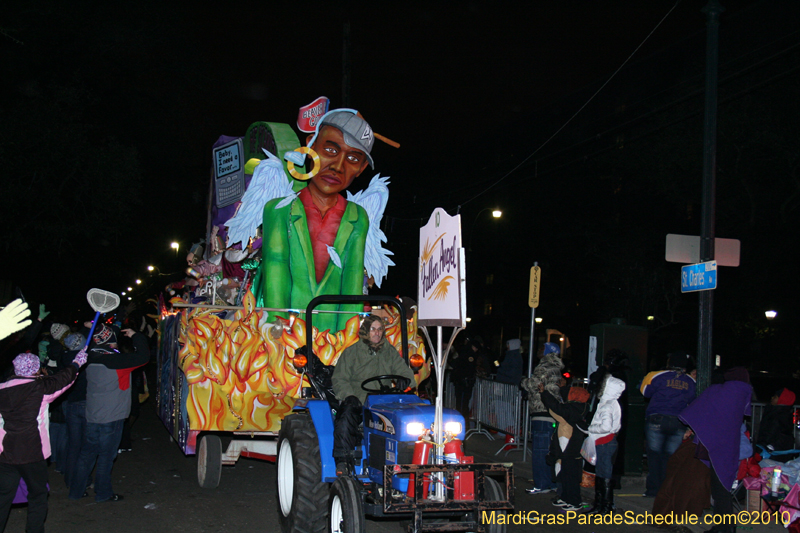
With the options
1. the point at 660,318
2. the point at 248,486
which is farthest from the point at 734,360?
the point at 248,486

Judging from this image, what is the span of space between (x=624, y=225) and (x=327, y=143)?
21803mm

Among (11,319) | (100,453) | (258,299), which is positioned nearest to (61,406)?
(100,453)

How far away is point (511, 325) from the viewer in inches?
1711

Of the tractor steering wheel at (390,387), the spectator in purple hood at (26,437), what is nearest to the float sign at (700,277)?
the tractor steering wheel at (390,387)

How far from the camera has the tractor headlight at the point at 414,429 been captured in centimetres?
498

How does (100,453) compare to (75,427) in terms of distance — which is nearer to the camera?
(100,453)

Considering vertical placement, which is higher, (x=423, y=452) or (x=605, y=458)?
(x=423, y=452)

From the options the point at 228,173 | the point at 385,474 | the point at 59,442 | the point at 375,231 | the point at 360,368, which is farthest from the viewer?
the point at 228,173

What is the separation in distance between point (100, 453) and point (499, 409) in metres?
6.38

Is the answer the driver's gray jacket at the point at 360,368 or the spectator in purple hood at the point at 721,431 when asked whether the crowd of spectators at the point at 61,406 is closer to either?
the driver's gray jacket at the point at 360,368

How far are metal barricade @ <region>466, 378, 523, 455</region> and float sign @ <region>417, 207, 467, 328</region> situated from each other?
5.90 meters

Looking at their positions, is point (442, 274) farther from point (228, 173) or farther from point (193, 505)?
point (228, 173)

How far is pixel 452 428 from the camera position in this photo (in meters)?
5.13

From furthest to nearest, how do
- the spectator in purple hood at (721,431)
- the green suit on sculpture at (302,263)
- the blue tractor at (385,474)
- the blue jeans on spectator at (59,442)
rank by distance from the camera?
the green suit on sculpture at (302,263), the blue jeans on spectator at (59,442), the spectator in purple hood at (721,431), the blue tractor at (385,474)
